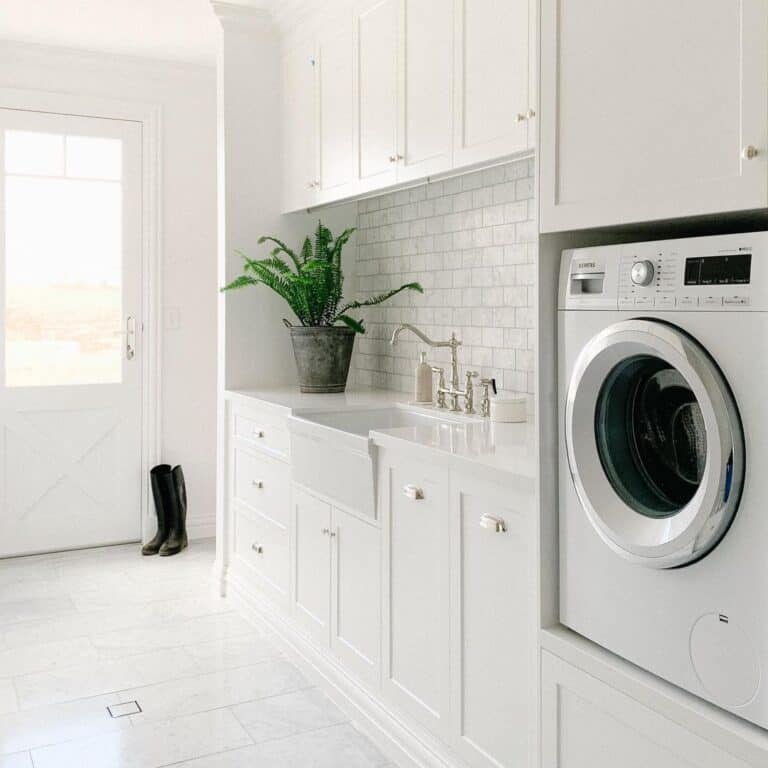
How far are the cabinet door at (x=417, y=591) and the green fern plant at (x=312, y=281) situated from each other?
137 cm

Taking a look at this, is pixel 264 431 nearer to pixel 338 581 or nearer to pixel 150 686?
pixel 338 581

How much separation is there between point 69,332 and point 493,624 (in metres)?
3.35

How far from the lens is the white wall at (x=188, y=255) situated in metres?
4.89

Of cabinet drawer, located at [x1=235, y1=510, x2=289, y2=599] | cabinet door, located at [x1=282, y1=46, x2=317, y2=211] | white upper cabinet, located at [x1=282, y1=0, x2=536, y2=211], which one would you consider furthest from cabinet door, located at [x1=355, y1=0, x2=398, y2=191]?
cabinet drawer, located at [x1=235, y1=510, x2=289, y2=599]

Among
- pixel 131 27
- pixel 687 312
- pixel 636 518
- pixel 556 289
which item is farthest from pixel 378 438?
pixel 131 27

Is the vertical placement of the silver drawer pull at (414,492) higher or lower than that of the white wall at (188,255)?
lower

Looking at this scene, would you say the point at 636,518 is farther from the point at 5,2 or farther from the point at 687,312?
the point at 5,2

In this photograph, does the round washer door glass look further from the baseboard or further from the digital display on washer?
the baseboard

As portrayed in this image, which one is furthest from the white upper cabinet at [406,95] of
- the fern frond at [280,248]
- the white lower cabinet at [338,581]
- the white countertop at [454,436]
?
the white lower cabinet at [338,581]

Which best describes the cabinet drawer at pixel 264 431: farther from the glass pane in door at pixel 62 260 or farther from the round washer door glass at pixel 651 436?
the round washer door glass at pixel 651 436

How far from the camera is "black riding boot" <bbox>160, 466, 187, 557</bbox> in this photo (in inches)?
188

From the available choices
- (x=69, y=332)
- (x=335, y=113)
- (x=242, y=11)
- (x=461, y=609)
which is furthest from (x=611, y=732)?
(x=69, y=332)

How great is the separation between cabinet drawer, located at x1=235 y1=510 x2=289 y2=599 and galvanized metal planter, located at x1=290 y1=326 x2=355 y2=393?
0.60 meters

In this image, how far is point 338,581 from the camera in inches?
115
